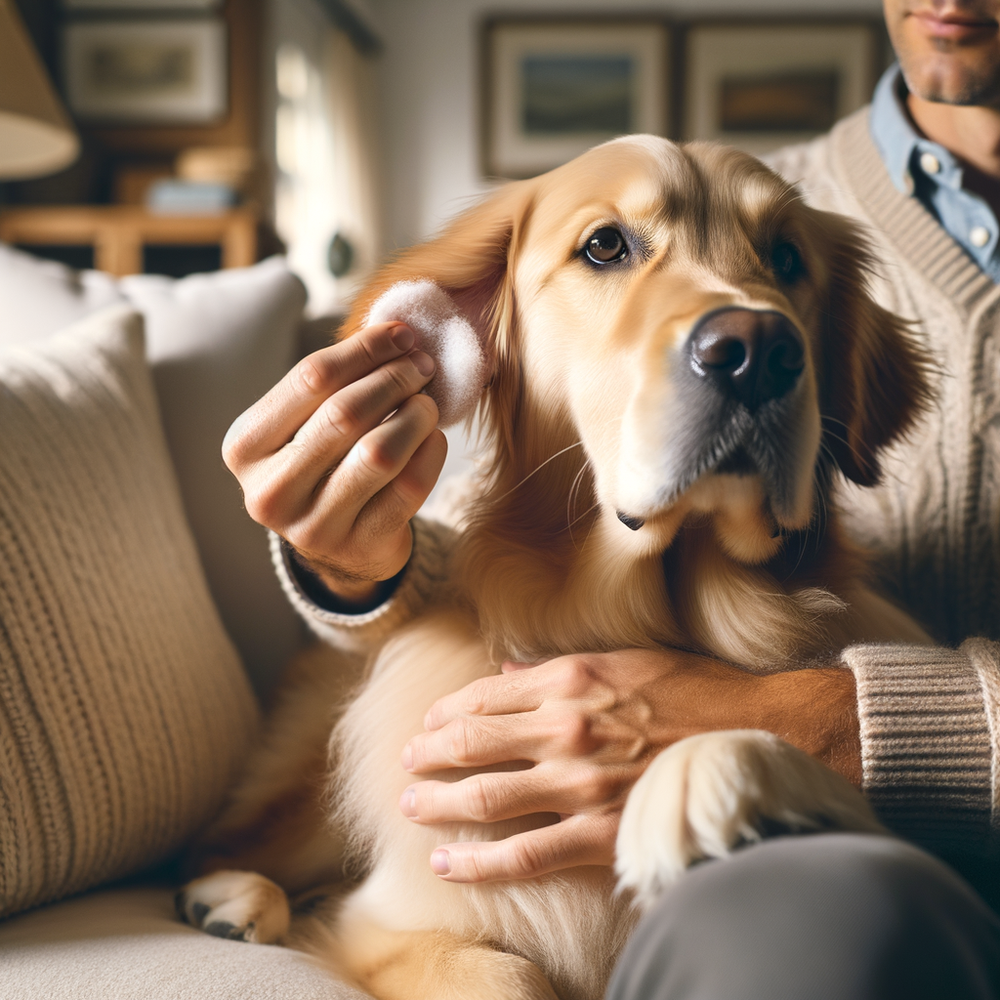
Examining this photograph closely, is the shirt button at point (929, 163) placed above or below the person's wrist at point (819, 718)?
above

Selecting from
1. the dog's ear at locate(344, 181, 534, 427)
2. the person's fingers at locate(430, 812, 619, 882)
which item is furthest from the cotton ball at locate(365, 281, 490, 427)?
the person's fingers at locate(430, 812, 619, 882)

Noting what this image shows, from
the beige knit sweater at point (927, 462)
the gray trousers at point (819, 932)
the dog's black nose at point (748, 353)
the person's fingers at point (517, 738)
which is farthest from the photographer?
the beige knit sweater at point (927, 462)

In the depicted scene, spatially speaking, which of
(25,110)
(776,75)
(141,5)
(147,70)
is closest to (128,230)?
(147,70)

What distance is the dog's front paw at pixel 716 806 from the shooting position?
1.73 ft

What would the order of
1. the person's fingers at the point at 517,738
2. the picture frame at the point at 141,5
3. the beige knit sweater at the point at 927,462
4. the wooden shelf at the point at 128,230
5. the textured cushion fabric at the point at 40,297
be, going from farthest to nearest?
the picture frame at the point at 141,5
the wooden shelf at the point at 128,230
the textured cushion fabric at the point at 40,297
the beige knit sweater at the point at 927,462
the person's fingers at the point at 517,738

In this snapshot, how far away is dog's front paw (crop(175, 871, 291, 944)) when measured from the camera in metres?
0.88

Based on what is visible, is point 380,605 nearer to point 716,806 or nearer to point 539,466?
point 539,466

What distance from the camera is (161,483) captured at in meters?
1.06

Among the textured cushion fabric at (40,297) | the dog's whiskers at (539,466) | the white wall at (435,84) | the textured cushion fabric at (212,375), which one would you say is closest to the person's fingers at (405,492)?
the dog's whiskers at (539,466)

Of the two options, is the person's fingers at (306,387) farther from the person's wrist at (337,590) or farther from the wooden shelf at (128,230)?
the wooden shelf at (128,230)

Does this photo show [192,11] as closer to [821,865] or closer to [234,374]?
[234,374]

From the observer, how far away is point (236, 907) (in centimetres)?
90

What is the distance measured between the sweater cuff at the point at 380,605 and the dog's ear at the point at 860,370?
443mm

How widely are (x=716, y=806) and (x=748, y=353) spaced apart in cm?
32
